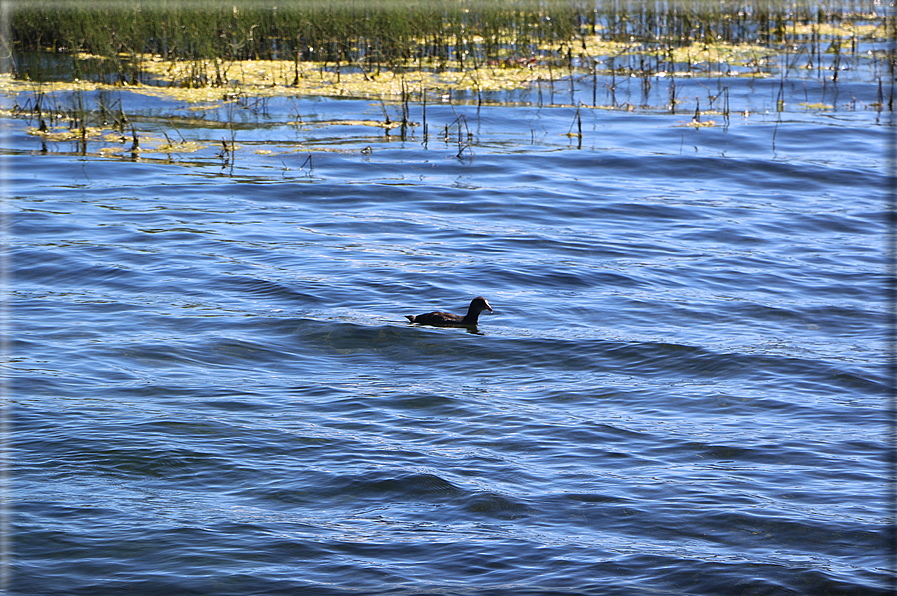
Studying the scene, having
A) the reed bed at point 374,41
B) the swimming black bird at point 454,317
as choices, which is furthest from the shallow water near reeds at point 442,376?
the reed bed at point 374,41

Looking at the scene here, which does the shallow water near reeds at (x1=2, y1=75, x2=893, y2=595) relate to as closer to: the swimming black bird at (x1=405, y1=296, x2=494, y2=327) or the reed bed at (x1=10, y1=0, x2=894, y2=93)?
the swimming black bird at (x1=405, y1=296, x2=494, y2=327)

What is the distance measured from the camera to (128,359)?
8.66 metres

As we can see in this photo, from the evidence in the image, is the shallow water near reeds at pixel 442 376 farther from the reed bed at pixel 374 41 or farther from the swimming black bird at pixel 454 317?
the reed bed at pixel 374 41

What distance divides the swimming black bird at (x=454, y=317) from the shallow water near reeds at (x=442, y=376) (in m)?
0.10

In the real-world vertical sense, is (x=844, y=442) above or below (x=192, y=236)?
below

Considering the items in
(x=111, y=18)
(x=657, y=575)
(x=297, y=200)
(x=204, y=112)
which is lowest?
(x=657, y=575)

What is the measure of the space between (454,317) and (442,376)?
44.1 inches

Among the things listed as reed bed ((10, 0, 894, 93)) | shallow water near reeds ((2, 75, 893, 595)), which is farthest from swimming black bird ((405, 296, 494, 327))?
reed bed ((10, 0, 894, 93))

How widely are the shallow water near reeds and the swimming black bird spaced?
0.10 metres

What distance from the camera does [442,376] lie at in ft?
28.5

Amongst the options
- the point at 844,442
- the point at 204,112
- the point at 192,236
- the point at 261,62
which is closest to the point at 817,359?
the point at 844,442

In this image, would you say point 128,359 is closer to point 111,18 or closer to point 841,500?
point 841,500

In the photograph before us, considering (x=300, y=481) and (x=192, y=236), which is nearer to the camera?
(x=300, y=481)

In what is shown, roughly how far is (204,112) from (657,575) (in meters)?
16.9
